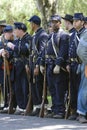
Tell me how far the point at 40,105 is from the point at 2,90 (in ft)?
5.34

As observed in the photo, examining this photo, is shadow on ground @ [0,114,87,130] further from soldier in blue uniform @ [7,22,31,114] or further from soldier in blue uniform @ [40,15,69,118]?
soldier in blue uniform @ [7,22,31,114]

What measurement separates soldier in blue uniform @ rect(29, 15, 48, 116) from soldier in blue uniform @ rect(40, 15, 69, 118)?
357 mm

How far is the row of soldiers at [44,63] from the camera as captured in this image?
11.3 meters

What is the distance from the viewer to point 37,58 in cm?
1208

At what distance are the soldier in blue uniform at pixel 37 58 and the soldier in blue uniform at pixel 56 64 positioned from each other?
36 cm

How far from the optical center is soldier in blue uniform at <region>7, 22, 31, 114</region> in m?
12.4

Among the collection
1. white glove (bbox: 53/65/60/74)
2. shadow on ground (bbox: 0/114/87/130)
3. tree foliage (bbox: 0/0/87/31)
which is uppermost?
tree foliage (bbox: 0/0/87/31)

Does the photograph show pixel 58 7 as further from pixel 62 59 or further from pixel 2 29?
pixel 62 59

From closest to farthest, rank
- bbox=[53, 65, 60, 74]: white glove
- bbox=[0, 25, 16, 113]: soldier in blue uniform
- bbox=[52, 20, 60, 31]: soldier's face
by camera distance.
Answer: bbox=[53, 65, 60, 74]: white glove → bbox=[52, 20, 60, 31]: soldier's face → bbox=[0, 25, 16, 113]: soldier in blue uniform

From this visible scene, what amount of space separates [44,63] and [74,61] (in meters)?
0.92

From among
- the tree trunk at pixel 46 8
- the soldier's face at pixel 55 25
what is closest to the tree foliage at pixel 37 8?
the tree trunk at pixel 46 8

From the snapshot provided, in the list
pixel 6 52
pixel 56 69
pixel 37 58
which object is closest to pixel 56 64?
pixel 56 69

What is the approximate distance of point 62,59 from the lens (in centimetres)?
1136

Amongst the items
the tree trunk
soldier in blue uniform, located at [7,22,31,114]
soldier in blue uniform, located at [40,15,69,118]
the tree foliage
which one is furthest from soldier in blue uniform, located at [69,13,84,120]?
the tree trunk
